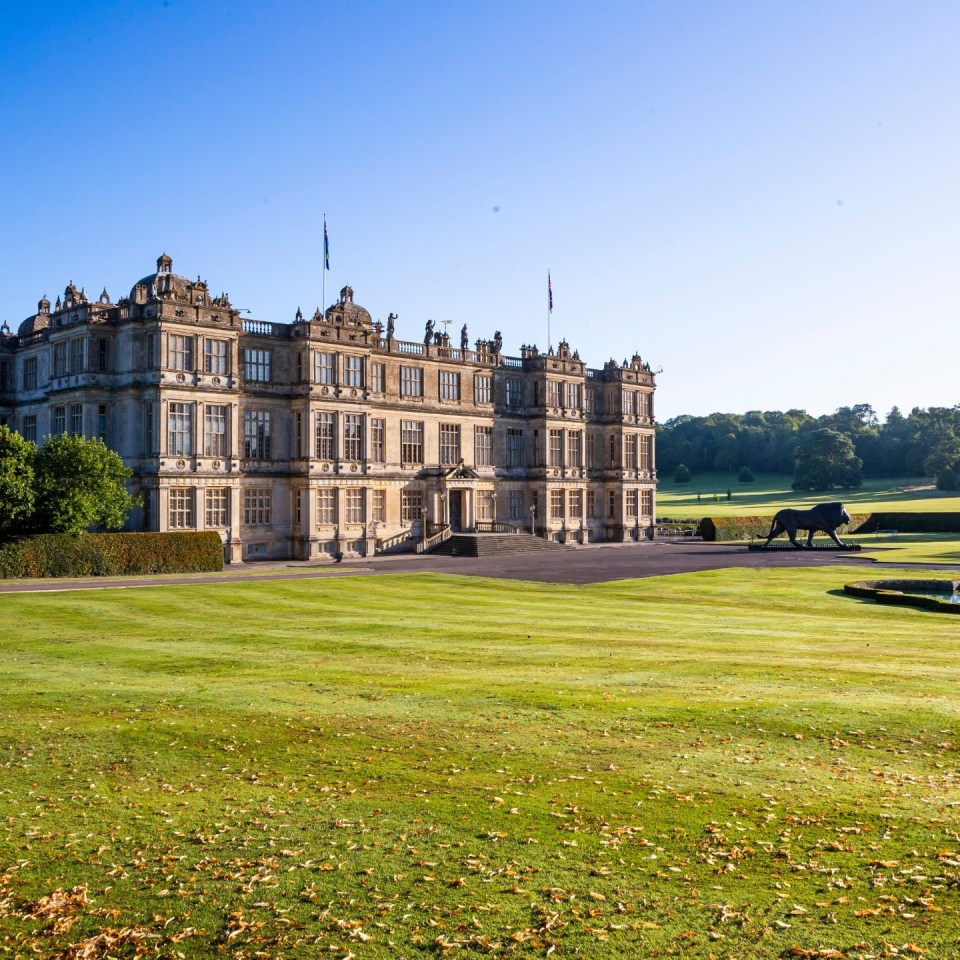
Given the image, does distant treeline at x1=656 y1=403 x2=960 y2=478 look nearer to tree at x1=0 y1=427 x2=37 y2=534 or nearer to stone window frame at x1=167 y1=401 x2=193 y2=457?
stone window frame at x1=167 y1=401 x2=193 y2=457

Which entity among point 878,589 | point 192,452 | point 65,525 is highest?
point 192,452

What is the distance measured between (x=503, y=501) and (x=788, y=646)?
54293mm

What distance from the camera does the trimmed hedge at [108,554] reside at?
4744 centimetres

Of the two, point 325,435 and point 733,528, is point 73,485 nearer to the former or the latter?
point 325,435

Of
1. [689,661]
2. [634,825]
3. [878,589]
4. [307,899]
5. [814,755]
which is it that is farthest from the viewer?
[878,589]

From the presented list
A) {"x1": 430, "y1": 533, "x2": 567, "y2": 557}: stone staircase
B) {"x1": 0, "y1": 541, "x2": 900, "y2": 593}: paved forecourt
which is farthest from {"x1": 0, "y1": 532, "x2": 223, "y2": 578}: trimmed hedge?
{"x1": 430, "y1": 533, "x2": 567, "y2": 557}: stone staircase

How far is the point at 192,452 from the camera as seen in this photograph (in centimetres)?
5856

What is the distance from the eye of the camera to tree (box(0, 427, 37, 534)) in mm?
47125

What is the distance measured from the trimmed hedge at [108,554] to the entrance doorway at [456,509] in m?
24.8

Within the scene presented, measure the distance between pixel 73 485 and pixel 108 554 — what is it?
12.8ft

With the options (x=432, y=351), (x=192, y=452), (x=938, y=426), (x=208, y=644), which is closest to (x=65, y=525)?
(x=192, y=452)

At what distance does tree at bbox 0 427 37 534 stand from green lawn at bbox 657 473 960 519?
78.7 metres

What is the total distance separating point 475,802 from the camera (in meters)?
12.6

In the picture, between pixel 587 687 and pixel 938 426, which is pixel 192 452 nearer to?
pixel 587 687
